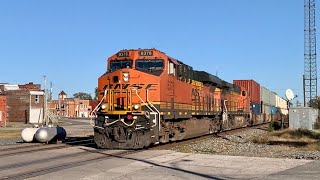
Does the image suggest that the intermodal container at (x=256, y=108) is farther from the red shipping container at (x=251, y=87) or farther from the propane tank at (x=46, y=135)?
the propane tank at (x=46, y=135)

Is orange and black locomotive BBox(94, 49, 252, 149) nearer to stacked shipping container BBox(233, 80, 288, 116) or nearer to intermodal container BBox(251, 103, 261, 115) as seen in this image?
stacked shipping container BBox(233, 80, 288, 116)

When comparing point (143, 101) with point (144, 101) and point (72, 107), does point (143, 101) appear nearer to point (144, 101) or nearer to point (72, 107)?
point (144, 101)

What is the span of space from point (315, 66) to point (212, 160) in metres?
44.4

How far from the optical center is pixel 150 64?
62.1 ft

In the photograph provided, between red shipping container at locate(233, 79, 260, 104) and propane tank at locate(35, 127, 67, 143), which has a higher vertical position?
red shipping container at locate(233, 79, 260, 104)

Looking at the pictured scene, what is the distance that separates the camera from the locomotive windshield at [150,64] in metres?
18.8

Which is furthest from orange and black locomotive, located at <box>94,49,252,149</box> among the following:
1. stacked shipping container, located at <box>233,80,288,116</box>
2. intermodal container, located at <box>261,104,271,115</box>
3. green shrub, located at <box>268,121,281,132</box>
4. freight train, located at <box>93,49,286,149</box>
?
intermodal container, located at <box>261,104,271,115</box>

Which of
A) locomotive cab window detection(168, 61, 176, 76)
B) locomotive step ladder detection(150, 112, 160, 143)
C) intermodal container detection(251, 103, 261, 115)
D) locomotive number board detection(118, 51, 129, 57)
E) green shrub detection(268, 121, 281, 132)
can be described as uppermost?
locomotive number board detection(118, 51, 129, 57)

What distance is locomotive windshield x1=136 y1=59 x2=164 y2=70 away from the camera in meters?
18.8

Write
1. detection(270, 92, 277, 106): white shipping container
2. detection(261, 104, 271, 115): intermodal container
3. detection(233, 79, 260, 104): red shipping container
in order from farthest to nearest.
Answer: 1. detection(270, 92, 277, 106): white shipping container
2. detection(261, 104, 271, 115): intermodal container
3. detection(233, 79, 260, 104): red shipping container

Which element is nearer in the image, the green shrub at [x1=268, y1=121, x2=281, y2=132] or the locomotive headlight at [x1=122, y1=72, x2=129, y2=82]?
the locomotive headlight at [x1=122, y1=72, x2=129, y2=82]

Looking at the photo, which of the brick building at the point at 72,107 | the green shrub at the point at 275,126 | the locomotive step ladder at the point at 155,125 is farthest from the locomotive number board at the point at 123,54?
the brick building at the point at 72,107

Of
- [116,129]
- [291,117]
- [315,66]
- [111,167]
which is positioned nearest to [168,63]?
[116,129]

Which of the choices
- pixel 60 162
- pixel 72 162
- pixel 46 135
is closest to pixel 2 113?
pixel 46 135
